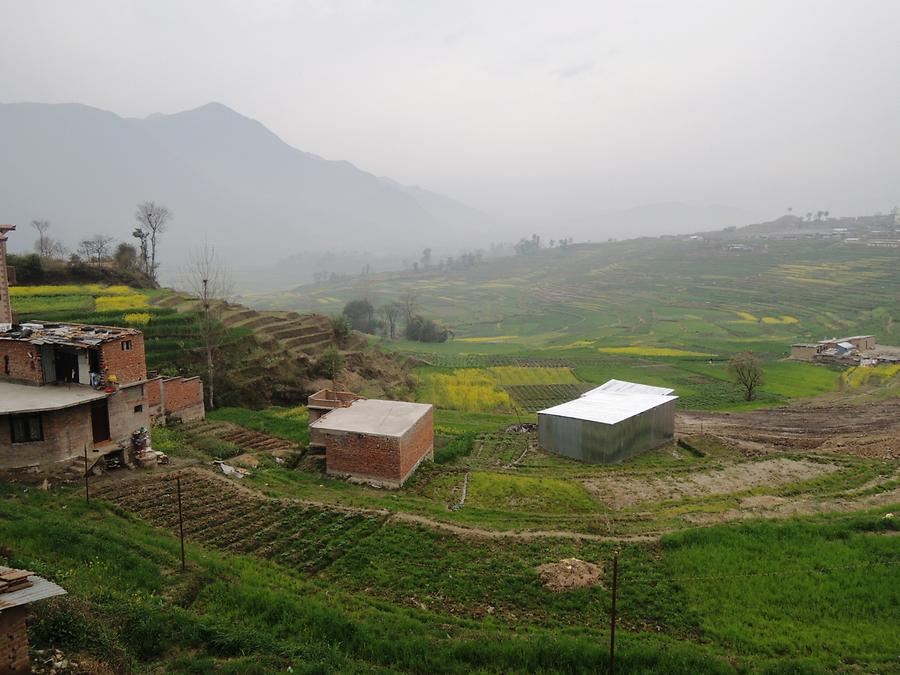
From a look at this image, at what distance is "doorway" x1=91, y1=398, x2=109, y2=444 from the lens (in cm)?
1639

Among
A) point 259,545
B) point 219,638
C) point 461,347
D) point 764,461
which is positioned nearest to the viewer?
point 219,638

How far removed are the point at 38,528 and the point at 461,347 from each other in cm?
5771

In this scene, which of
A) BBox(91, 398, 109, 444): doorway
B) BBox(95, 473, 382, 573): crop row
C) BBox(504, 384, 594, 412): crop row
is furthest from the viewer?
BBox(504, 384, 594, 412): crop row

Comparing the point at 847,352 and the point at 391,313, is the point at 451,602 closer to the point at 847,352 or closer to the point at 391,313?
the point at 847,352

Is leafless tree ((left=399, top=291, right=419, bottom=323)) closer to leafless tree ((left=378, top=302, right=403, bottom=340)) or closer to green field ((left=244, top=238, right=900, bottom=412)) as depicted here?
leafless tree ((left=378, top=302, right=403, bottom=340))

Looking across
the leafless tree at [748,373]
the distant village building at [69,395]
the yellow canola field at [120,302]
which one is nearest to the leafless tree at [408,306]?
the yellow canola field at [120,302]

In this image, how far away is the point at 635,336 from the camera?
232ft

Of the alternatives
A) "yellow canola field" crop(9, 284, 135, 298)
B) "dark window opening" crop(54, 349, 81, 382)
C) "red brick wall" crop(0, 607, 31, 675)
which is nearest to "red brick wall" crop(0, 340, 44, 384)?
"dark window opening" crop(54, 349, 81, 382)

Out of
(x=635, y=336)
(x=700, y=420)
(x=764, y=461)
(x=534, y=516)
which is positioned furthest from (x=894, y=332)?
(x=534, y=516)

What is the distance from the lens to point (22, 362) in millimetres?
17000

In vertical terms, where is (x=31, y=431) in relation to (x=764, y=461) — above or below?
above

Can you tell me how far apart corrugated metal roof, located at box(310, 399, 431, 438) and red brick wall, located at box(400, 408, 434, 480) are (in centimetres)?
31

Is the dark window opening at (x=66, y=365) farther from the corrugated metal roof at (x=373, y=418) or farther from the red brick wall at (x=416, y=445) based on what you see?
the red brick wall at (x=416, y=445)

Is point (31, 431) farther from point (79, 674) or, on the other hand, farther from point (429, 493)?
→ point (429, 493)
